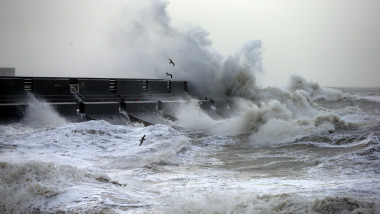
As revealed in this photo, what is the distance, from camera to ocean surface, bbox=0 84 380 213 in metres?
3.89

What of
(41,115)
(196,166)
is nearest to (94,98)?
(41,115)

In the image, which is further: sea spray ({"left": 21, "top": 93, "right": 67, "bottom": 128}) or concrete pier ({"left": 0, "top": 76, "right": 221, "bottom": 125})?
concrete pier ({"left": 0, "top": 76, "right": 221, "bottom": 125})

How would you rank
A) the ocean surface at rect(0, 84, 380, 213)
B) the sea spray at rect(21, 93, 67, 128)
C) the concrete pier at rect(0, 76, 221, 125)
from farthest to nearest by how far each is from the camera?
the concrete pier at rect(0, 76, 221, 125), the sea spray at rect(21, 93, 67, 128), the ocean surface at rect(0, 84, 380, 213)

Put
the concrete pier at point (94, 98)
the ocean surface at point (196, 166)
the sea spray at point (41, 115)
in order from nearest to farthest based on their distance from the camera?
the ocean surface at point (196, 166) < the sea spray at point (41, 115) < the concrete pier at point (94, 98)

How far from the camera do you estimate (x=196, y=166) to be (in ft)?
20.6

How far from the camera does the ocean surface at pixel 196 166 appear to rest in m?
3.89

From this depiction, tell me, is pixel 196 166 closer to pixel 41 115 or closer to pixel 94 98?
pixel 41 115

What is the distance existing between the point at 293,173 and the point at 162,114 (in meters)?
6.84

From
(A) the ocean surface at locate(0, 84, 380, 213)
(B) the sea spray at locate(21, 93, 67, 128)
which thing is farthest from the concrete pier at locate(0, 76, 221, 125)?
(A) the ocean surface at locate(0, 84, 380, 213)

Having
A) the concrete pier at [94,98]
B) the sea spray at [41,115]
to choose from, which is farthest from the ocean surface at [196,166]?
the concrete pier at [94,98]

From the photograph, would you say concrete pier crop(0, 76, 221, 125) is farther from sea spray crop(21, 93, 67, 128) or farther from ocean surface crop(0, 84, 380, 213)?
ocean surface crop(0, 84, 380, 213)

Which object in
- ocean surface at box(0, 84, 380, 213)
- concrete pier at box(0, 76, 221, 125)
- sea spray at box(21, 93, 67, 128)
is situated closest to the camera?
ocean surface at box(0, 84, 380, 213)

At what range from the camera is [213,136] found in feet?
31.8

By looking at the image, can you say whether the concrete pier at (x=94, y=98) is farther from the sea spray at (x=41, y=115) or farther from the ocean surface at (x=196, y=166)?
the ocean surface at (x=196, y=166)
